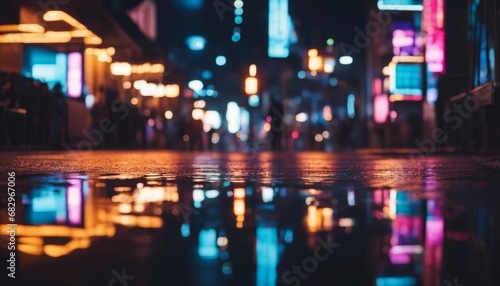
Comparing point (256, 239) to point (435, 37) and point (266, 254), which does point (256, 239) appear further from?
point (435, 37)

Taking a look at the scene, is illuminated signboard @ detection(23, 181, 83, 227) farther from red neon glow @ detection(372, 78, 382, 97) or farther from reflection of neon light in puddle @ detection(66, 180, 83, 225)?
red neon glow @ detection(372, 78, 382, 97)

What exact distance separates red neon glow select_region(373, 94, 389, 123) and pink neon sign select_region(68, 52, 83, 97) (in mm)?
14882

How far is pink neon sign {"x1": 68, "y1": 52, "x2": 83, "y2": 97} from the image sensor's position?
2280cm

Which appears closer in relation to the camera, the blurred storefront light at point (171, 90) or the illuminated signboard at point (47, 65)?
the illuminated signboard at point (47, 65)

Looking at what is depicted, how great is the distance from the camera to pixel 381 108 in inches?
1293

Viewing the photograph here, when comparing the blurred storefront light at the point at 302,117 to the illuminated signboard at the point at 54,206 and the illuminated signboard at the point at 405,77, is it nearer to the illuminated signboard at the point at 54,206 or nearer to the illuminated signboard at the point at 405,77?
the illuminated signboard at the point at 405,77

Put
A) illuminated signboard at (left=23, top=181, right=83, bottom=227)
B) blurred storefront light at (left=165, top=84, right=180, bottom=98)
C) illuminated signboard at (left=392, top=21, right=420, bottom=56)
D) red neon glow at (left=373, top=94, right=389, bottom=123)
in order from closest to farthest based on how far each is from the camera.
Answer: illuminated signboard at (left=23, top=181, right=83, bottom=227), illuminated signboard at (left=392, top=21, right=420, bottom=56), red neon glow at (left=373, top=94, right=389, bottom=123), blurred storefront light at (left=165, top=84, right=180, bottom=98)

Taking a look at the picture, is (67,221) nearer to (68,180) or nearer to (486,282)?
(486,282)

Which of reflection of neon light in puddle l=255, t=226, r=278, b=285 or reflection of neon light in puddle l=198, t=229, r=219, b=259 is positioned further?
reflection of neon light in puddle l=198, t=229, r=219, b=259

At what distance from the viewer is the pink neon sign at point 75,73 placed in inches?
898

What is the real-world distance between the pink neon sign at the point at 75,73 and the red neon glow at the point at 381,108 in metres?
14.9

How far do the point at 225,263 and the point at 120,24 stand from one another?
2155cm

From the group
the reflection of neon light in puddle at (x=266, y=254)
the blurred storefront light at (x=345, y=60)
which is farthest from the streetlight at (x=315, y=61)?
the reflection of neon light in puddle at (x=266, y=254)

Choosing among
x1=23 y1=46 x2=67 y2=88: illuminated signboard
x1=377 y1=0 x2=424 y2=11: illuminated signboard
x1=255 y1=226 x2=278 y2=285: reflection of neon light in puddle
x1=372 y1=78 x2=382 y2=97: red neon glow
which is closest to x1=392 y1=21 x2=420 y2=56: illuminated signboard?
x1=377 y1=0 x2=424 y2=11: illuminated signboard
